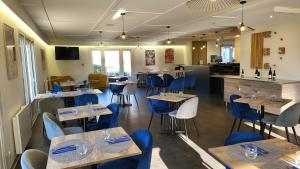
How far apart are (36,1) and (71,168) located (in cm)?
340

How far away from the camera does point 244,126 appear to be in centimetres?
475

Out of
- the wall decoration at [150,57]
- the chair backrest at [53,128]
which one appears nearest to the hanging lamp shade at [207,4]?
the chair backrest at [53,128]

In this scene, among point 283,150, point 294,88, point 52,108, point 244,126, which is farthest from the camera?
point 294,88

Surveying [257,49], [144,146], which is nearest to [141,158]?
[144,146]

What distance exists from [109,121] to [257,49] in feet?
17.3

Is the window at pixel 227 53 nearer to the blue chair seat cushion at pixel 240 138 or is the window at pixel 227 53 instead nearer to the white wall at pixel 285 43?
the white wall at pixel 285 43

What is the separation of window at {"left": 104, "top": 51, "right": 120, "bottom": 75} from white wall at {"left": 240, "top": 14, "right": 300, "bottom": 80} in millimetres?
8011

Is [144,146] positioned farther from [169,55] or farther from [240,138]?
[169,55]

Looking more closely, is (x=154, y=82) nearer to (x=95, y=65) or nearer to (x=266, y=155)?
(x=95, y=65)

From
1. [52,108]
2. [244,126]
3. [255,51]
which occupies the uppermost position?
[255,51]

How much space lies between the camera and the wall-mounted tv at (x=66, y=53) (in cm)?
1095

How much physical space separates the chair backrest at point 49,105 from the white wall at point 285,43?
5671mm

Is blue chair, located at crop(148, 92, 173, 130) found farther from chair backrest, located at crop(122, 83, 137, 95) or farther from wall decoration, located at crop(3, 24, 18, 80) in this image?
wall decoration, located at crop(3, 24, 18, 80)

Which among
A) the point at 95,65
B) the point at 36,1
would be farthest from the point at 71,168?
the point at 95,65
